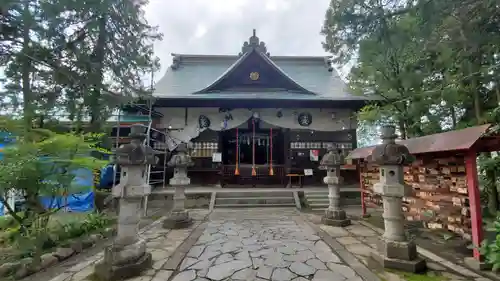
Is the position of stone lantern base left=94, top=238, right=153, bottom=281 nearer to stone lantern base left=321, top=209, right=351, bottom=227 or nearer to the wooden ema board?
stone lantern base left=321, top=209, right=351, bottom=227

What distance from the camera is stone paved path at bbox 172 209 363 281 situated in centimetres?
352

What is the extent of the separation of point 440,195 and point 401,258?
2.55 m

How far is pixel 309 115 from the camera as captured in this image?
11.8 meters

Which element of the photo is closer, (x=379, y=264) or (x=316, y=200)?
(x=379, y=264)

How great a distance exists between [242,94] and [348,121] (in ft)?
16.8

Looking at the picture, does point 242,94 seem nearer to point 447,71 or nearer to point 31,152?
point 447,71

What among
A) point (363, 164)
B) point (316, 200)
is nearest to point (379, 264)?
point (363, 164)

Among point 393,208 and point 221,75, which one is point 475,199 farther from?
point 221,75

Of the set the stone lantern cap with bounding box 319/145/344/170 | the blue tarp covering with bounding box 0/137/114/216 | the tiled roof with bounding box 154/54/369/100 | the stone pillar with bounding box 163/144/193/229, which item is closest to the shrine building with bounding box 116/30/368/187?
the tiled roof with bounding box 154/54/369/100

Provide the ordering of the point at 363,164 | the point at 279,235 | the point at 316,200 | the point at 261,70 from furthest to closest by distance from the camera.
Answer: the point at 261,70 < the point at 316,200 < the point at 363,164 < the point at 279,235

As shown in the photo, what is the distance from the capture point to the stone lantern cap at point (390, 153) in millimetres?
3846

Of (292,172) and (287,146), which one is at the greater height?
(287,146)

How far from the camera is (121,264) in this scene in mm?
3490

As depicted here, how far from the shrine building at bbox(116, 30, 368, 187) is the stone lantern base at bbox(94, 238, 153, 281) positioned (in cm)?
747
